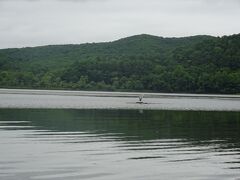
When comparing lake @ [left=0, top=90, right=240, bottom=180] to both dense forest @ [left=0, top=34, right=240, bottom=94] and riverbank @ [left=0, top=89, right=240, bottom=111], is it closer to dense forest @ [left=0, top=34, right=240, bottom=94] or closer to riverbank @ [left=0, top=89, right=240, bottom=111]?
riverbank @ [left=0, top=89, right=240, bottom=111]

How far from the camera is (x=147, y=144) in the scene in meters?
24.8

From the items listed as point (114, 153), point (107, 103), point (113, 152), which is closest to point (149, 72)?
point (107, 103)

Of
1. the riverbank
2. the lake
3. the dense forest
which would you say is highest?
the dense forest

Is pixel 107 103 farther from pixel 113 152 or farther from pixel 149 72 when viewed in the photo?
pixel 149 72

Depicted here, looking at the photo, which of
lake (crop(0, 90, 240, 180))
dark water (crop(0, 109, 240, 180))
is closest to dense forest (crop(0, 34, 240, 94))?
dark water (crop(0, 109, 240, 180))

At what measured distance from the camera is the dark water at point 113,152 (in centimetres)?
1678

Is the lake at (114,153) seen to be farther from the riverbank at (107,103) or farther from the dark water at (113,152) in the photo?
the riverbank at (107,103)

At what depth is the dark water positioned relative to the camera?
1678 centimetres

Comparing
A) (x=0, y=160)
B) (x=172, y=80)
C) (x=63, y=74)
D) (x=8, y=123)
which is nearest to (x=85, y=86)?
(x=63, y=74)

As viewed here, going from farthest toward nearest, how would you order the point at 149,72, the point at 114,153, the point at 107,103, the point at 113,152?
the point at 149,72, the point at 107,103, the point at 113,152, the point at 114,153

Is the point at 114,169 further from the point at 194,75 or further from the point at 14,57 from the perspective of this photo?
the point at 14,57

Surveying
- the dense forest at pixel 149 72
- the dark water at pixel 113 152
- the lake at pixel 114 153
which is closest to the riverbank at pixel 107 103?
the dark water at pixel 113 152

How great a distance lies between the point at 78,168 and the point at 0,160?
277 centimetres

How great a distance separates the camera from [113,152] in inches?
843
